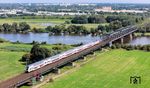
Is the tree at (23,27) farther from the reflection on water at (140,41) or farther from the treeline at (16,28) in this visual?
the reflection on water at (140,41)

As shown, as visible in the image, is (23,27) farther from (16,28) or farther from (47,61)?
(47,61)

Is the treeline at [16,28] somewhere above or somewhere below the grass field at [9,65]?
below

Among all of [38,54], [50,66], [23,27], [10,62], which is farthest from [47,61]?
[23,27]

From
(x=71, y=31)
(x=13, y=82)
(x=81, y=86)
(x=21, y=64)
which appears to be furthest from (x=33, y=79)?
(x=71, y=31)

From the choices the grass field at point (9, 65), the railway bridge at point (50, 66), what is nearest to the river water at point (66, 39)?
the railway bridge at point (50, 66)

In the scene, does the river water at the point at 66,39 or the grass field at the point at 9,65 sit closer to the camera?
the grass field at the point at 9,65

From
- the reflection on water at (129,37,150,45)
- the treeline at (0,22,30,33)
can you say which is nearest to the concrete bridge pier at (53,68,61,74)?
the reflection on water at (129,37,150,45)

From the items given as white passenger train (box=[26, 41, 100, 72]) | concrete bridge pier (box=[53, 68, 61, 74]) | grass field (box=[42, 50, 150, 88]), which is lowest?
grass field (box=[42, 50, 150, 88])

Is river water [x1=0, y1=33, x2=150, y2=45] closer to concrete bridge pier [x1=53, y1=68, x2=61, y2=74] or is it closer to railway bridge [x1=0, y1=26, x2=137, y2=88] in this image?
railway bridge [x1=0, y1=26, x2=137, y2=88]
